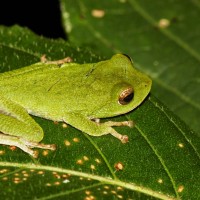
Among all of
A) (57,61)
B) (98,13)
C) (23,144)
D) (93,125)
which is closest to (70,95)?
(93,125)

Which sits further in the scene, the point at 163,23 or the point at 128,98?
the point at 163,23

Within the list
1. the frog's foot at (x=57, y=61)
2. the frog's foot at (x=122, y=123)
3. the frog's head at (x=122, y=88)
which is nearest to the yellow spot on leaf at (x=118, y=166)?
the frog's foot at (x=122, y=123)

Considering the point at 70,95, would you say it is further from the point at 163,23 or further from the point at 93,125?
the point at 163,23

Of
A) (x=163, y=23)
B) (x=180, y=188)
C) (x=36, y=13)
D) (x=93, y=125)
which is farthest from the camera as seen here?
(x=36, y=13)

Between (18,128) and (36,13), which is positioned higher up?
(18,128)

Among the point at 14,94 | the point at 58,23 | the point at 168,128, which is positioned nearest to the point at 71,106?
the point at 14,94

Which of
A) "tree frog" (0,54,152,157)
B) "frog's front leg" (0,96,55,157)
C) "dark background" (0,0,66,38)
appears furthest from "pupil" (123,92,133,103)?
"dark background" (0,0,66,38)

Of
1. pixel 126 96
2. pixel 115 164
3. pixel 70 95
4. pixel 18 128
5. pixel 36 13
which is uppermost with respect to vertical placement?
pixel 126 96

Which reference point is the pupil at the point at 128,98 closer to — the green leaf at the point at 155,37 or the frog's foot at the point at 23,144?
the frog's foot at the point at 23,144
